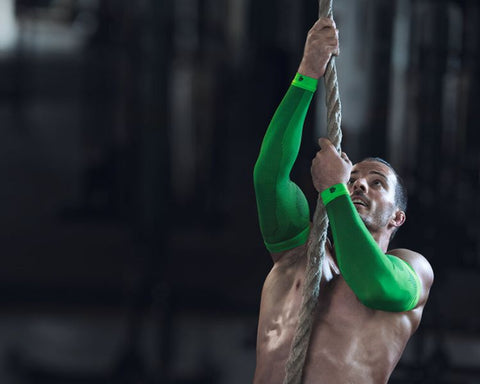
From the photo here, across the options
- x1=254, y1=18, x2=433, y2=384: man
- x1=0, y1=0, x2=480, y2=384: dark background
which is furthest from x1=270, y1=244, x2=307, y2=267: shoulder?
x1=0, y1=0, x2=480, y2=384: dark background

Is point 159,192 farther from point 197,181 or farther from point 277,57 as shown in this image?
point 277,57

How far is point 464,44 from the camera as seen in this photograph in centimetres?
216

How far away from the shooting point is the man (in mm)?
638

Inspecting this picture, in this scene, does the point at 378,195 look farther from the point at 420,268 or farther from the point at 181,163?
the point at 181,163

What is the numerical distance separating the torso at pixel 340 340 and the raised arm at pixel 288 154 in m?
0.06

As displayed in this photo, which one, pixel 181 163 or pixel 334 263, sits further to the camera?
pixel 181 163

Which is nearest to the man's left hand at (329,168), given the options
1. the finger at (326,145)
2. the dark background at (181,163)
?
the finger at (326,145)

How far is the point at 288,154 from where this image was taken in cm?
71

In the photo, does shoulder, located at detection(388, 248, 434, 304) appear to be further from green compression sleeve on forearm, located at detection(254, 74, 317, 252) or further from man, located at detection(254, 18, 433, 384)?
green compression sleeve on forearm, located at detection(254, 74, 317, 252)

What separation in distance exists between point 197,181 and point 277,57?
475 mm

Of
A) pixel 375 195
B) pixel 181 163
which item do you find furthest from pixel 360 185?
pixel 181 163

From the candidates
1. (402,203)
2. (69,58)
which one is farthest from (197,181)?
(402,203)

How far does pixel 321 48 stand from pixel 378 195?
156mm

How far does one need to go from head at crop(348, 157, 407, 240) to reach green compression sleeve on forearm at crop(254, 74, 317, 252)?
6cm
